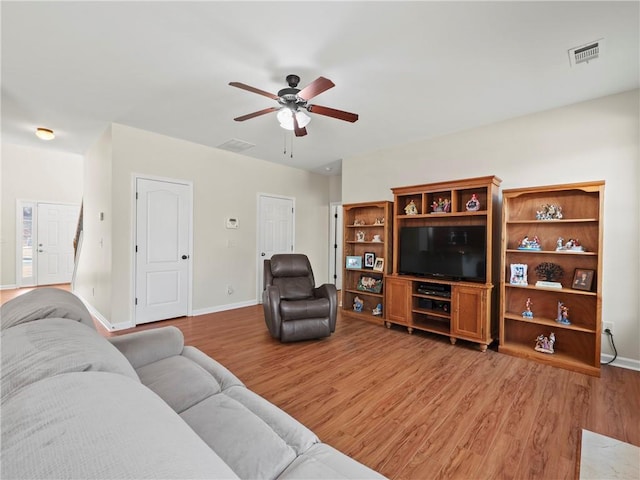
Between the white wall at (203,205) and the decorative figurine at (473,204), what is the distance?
10.9ft

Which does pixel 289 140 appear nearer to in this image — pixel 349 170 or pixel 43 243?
pixel 349 170

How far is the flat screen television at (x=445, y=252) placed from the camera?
330 centimetres

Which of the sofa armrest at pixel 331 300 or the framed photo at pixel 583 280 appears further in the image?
the sofa armrest at pixel 331 300

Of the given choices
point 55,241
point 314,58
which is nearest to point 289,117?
point 314,58

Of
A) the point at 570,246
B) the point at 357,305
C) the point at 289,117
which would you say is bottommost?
the point at 357,305

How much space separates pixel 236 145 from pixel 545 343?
470 centimetres

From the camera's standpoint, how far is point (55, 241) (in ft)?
22.5

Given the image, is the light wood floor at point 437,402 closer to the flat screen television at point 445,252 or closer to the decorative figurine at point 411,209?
the flat screen television at point 445,252

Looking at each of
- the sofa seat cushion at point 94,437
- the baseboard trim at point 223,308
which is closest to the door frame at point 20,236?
the baseboard trim at point 223,308

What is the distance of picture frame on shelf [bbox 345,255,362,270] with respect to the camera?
182 inches

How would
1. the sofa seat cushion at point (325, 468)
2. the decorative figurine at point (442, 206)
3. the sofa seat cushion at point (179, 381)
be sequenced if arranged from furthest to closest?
the decorative figurine at point (442, 206) → the sofa seat cushion at point (179, 381) → the sofa seat cushion at point (325, 468)

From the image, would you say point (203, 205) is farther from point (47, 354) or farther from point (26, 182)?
point (26, 182)

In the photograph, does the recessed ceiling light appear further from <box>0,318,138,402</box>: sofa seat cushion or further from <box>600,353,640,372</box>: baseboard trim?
<box>600,353,640,372</box>: baseboard trim

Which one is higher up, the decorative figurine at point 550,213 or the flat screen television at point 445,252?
the decorative figurine at point 550,213
